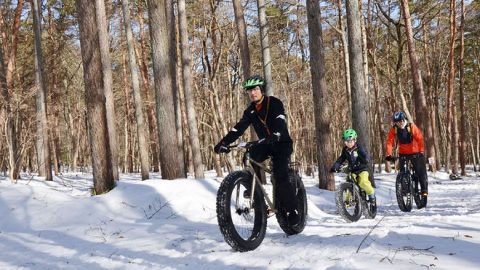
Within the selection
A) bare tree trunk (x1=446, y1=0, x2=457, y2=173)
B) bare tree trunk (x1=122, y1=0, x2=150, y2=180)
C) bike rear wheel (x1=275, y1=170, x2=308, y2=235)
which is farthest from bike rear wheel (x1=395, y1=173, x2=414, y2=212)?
bare tree trunk (x1=446, y1=0, x2=457, y2=173)

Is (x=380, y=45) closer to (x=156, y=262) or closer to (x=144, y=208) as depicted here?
(x=144, y=208)

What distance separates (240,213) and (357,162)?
4419 mm

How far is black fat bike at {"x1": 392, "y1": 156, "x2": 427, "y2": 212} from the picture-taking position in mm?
9242

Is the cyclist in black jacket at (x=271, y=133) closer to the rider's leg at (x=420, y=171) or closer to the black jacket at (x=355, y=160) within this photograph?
the black jacket at (x=355, y=160)

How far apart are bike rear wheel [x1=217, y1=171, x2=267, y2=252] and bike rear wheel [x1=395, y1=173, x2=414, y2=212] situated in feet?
17.6

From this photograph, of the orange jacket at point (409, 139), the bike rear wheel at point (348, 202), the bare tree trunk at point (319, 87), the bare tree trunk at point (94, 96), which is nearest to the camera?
the bike rear wheel at point (348, 202)

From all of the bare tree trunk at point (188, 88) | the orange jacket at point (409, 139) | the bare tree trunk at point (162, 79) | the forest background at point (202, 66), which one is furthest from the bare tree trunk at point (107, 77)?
the orange jacket at point (409, 139)

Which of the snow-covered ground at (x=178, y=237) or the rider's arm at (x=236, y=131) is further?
the rider's arm at (x=236, y=131)

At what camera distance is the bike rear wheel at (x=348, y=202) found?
763cm

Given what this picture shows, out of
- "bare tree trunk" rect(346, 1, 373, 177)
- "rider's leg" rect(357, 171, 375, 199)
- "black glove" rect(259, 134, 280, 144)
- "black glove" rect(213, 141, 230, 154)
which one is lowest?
"rider's leg" rect(357, 171, 375, 199)

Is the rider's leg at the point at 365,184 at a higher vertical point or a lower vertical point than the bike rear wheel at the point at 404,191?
higher

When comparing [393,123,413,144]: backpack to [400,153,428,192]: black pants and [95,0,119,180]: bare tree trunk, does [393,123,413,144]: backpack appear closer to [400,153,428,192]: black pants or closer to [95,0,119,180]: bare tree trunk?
[400,153,428,192]: black pants

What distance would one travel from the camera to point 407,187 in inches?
368

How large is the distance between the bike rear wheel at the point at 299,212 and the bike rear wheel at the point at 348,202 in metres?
2.28
